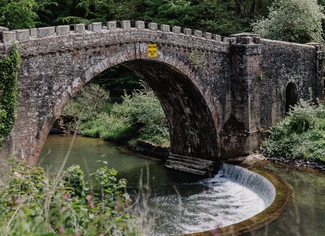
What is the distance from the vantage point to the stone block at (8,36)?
6750 mm

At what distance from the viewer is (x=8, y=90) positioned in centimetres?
688

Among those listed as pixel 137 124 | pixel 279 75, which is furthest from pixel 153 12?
pixel 279 75

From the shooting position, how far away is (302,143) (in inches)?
476

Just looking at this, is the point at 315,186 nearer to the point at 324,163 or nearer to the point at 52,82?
the point at 324,163

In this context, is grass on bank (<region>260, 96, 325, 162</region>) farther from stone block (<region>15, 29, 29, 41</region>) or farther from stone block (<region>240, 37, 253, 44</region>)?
stone block (<region>15, 29, 29, 41</region>)

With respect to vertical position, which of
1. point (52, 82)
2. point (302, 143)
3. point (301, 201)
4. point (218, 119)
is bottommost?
point (301, 201)

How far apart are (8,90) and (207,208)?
591 cm

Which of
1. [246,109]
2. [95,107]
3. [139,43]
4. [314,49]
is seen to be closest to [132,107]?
[95,107]

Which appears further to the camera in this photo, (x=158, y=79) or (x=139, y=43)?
(x=158, y=79)

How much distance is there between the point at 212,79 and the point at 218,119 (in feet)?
4.87

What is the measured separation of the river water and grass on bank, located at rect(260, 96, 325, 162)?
858 mm

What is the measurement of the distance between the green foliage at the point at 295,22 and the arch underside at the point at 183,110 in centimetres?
1037

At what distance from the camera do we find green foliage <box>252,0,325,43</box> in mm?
19297

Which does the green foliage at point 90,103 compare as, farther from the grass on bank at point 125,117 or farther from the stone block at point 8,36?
the stone block at point 8,36
